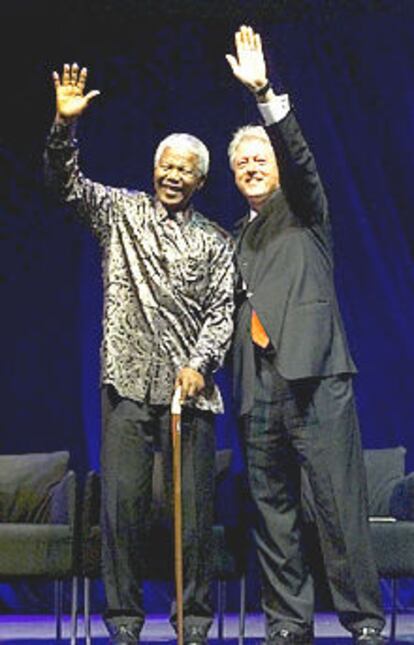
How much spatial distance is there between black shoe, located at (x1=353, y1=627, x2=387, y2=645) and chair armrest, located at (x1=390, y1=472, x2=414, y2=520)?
139 cm

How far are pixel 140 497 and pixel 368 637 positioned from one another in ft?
2.29

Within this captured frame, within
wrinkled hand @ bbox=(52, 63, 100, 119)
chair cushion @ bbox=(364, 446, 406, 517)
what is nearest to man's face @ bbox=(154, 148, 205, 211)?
wrinkled hand @ bbox=(52, 63, 100, 119)

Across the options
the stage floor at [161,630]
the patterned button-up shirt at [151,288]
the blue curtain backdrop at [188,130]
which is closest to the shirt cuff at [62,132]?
the patterned button-up shirt at [151,288]

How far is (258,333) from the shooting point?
3789mm

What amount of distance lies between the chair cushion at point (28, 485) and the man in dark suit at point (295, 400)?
176 cm

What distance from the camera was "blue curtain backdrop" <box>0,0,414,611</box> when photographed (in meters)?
6.42

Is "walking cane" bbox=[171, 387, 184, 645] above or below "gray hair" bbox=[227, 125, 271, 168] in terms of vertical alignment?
below

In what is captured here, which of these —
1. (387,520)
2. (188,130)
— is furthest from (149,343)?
(188,130)

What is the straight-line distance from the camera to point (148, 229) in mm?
3791

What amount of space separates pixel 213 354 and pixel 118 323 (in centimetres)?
27

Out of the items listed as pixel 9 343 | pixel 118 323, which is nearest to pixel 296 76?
pixel 9 343

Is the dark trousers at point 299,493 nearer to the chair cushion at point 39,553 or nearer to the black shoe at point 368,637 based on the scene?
the black shoe at point 368,637

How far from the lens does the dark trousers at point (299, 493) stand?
12.0 feet

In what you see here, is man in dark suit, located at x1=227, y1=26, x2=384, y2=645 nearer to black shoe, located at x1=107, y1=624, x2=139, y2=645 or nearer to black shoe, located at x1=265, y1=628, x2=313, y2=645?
black shoe, located at x1=265, y1=628, x2=313, y2=645
